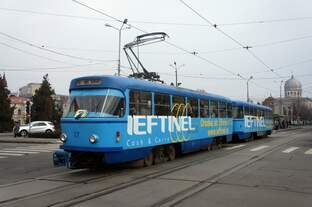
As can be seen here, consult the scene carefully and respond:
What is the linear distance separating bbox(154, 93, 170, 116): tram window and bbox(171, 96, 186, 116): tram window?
0.45m

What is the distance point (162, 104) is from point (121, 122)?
9.55ft

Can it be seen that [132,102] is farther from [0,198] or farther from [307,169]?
[307,169]

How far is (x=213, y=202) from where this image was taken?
25.1 feet

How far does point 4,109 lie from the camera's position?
53.6 m

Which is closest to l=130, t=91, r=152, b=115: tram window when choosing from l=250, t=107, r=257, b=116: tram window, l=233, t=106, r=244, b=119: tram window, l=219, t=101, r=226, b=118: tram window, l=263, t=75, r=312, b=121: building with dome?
l=219, t=101, r=226, b=118: tram window

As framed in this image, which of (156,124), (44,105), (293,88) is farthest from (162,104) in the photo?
(293,88)

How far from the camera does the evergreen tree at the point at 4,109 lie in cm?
5366

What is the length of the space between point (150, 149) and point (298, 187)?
500cm

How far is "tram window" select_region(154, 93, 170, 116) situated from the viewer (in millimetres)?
13258

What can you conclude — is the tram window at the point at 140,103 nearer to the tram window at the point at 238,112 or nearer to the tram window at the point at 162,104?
the tram window at the point at 162,104

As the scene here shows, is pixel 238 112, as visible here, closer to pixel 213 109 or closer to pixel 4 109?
pixel 213 109

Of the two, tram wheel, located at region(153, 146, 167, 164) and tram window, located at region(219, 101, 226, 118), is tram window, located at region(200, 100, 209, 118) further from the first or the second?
tram wheel, located at region(153, 146, 167, 164)

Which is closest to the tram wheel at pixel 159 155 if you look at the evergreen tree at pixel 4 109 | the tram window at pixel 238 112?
the tram window at pixel 238 112

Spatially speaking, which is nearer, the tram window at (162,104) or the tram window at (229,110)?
the tram window at (162,104)
